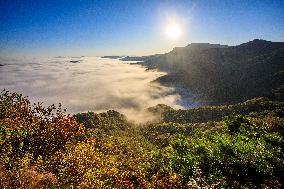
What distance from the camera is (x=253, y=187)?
22547 mm

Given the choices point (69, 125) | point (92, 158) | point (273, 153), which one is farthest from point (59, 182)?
point (273, 153)

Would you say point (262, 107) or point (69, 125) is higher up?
point (69, 125)

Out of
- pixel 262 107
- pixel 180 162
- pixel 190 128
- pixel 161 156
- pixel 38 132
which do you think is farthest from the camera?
pixel 262 107

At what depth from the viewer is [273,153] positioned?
27.0 metres

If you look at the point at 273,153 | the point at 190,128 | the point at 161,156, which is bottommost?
the point at 190,128

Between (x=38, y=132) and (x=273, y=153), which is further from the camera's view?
(x=38, y=132)

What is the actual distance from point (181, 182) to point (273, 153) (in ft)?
33.0

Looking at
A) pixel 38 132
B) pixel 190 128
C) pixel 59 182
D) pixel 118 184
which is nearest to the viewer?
pixel 59 182

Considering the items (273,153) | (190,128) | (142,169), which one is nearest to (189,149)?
(142,169)

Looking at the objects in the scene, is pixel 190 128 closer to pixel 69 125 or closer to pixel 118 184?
pixel 69 125

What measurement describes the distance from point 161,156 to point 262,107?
129620mm

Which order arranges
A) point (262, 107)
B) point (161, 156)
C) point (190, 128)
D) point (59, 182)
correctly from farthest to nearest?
1. point (262, 107)
2. point (190, 128)
3. point (161, 156)
4. point (59, 182)

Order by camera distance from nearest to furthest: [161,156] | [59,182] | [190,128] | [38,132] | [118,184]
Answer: [59,182]
[118,184]
[38,132]
[161,156]
[190,128]

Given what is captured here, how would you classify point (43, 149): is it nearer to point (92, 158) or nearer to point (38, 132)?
point (38, 132)
